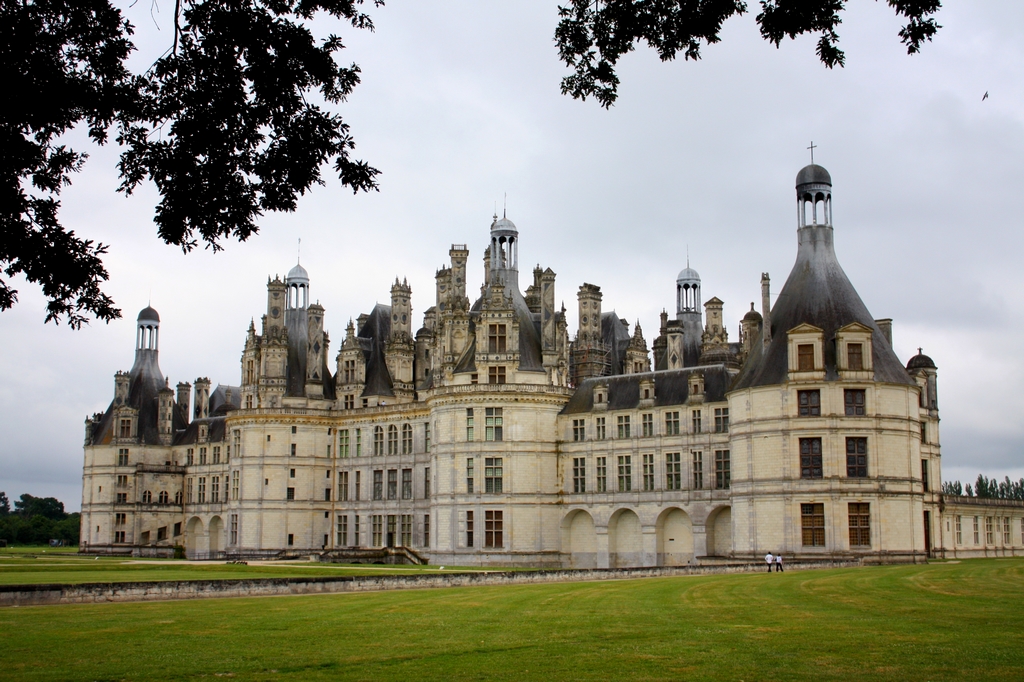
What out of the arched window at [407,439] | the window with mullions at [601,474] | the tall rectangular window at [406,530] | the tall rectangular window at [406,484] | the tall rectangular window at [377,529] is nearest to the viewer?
the window with mullions at [601,474]

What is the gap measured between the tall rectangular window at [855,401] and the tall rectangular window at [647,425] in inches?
457

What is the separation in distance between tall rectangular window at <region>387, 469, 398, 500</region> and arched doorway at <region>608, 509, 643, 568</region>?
53.7 feet

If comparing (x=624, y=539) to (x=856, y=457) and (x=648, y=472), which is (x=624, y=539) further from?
(x=856, y=457)

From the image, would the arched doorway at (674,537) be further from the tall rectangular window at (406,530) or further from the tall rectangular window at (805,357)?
the tall rectangular window at (406,530)

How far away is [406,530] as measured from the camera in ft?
227

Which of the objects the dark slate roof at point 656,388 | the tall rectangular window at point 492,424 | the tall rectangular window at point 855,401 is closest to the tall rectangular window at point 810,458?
the tall rectangular window at point 855,401

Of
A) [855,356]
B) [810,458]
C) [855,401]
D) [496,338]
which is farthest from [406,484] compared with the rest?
[855,356]

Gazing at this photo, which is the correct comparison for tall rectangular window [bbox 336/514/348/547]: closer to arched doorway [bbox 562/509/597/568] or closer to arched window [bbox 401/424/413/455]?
arched window [bbox 401/424/413/455]

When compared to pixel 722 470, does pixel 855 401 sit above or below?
above

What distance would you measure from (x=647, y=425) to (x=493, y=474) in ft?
28.4

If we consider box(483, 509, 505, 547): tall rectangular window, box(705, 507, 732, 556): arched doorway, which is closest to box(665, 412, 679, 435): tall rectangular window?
box(705, 507, 732, 556): arched doorway

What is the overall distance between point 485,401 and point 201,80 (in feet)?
151

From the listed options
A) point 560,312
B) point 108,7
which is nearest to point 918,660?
point 108,7

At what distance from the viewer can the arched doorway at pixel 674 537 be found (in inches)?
2237
